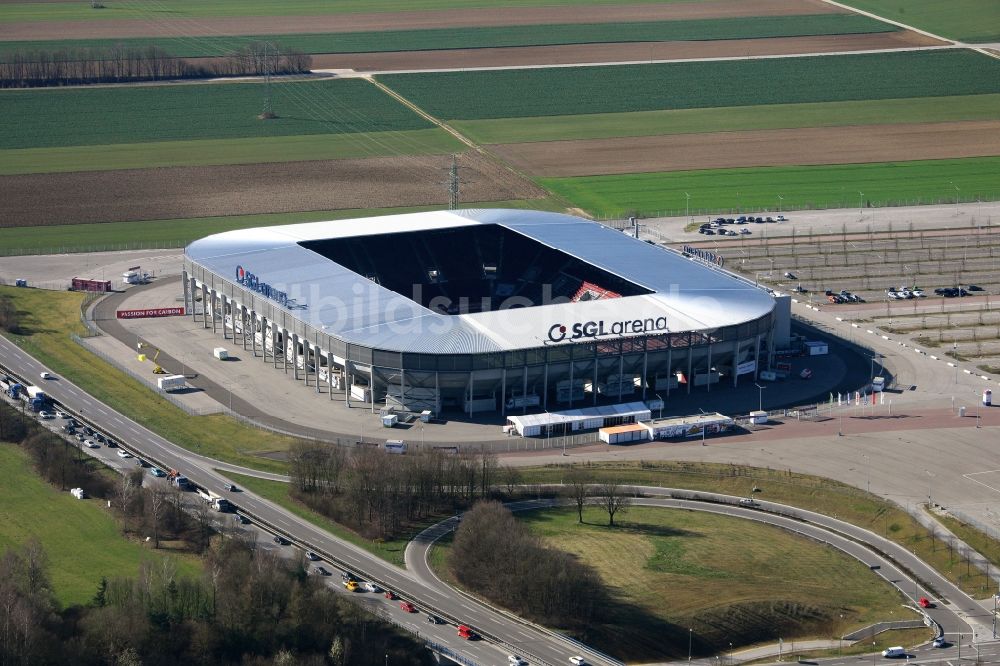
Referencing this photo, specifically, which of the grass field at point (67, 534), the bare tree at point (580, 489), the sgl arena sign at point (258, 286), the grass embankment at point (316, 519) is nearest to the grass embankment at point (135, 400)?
the grass embankment at point (316, 519)

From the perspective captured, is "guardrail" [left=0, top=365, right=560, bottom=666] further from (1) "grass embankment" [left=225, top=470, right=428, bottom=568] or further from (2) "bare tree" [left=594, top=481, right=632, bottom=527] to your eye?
(2) "bare tree" [left=594, top=481, right=632, bottom=527]

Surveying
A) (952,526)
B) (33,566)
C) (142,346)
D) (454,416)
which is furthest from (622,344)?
(33,566)

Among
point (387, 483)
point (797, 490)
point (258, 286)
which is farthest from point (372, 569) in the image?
point (258, 286)

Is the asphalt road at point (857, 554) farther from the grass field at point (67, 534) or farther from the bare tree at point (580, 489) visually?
the grass field at point (67, 534)

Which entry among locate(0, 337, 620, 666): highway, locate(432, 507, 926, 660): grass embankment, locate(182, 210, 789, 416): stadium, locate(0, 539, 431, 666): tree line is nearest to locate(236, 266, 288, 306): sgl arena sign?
locate(182, 210, 789, 416): stadium

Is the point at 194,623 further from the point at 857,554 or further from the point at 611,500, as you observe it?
the point at 857,554
